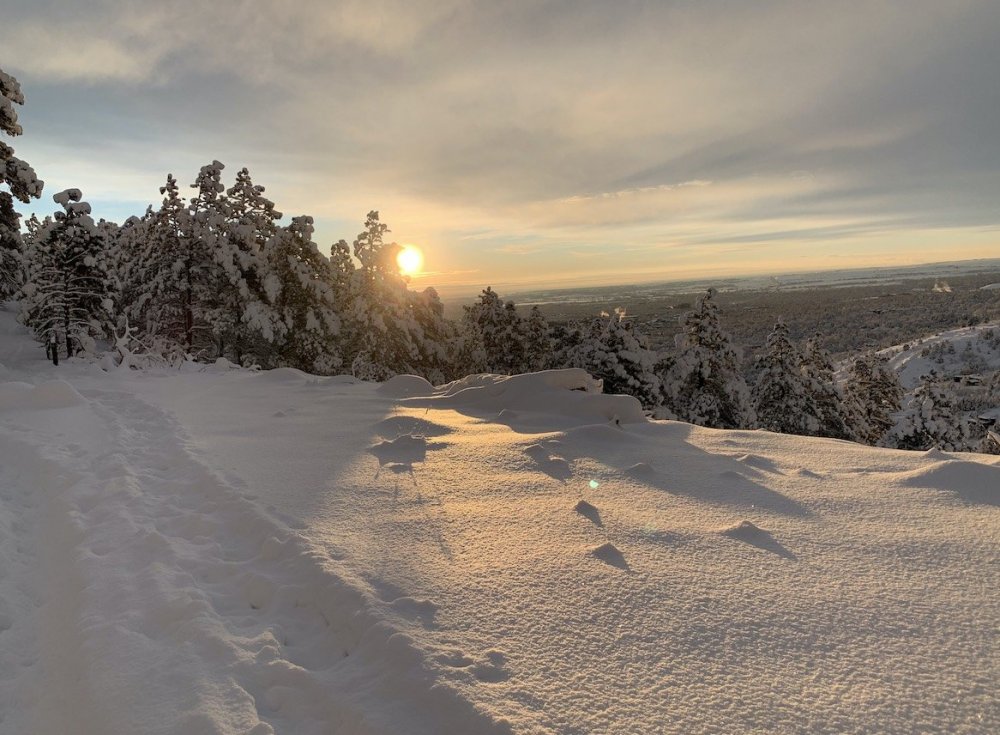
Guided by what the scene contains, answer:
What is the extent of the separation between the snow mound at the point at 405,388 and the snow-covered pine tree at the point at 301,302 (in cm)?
1664

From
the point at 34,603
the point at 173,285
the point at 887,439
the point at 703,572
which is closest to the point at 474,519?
the point at 703,572

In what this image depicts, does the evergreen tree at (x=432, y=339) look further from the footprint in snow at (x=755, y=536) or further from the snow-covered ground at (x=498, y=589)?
the footprint in snow at (x=755, y=536)

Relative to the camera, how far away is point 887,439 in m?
25.4

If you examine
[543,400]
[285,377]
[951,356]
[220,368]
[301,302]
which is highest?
[301,302]

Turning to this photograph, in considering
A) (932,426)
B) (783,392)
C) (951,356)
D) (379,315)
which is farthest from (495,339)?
(951,356)

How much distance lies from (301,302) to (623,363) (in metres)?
17.6

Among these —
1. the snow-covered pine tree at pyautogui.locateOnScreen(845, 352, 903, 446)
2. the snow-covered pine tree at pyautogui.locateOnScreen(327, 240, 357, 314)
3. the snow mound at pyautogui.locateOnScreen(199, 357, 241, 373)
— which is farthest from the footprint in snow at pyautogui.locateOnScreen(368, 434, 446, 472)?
the snow-covered pine tree at pyautogui.locateOnScreen(845, 352, 903, 446)

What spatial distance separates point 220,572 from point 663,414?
21.8 meters

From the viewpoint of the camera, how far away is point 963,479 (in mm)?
5211

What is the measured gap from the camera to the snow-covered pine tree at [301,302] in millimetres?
27078

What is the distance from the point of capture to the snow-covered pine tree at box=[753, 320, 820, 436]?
→ 26234 mm

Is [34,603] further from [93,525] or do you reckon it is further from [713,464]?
[713,464]

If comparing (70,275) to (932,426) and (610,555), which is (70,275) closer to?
(610,555)

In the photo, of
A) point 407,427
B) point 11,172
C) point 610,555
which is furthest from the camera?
point 11,172
